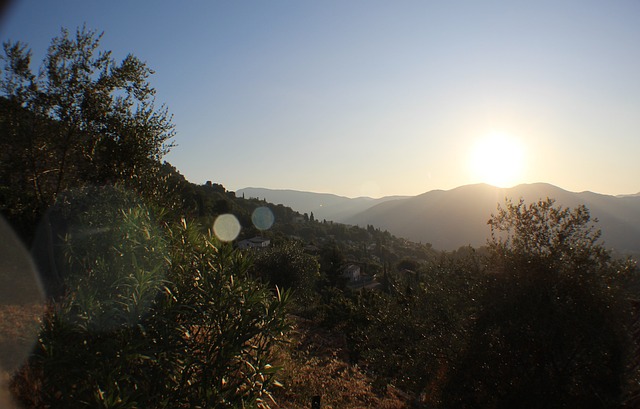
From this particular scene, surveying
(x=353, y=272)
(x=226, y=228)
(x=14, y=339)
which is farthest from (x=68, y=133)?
(x=353, y=272)

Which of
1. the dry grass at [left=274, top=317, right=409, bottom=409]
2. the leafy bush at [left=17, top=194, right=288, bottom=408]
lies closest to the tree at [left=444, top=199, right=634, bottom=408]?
the dry grass at [left=274, top=317, right=409, bottom=409]

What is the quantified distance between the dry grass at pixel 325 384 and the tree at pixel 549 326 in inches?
157

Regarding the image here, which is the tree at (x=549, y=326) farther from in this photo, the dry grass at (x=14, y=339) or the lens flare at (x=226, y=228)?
the lens flare at (x=226, y=228)

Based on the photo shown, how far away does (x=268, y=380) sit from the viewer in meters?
6.24

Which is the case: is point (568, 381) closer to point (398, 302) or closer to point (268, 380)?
point (398, 302)

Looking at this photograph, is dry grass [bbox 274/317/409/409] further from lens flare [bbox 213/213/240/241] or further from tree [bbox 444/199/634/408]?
lens flare [bbox 213/213/240/241]

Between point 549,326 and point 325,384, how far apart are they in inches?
307

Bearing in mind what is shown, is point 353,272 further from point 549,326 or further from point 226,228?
point 549,326

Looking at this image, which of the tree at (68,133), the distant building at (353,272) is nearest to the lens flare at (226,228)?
the tree at (68,133)

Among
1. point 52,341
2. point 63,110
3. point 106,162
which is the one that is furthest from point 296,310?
point 52,341

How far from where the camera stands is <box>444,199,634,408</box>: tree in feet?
26.7

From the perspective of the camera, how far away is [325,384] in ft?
42.7

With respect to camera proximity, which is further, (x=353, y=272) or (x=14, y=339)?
(x=353, y=272)

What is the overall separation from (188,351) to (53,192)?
11925mm
